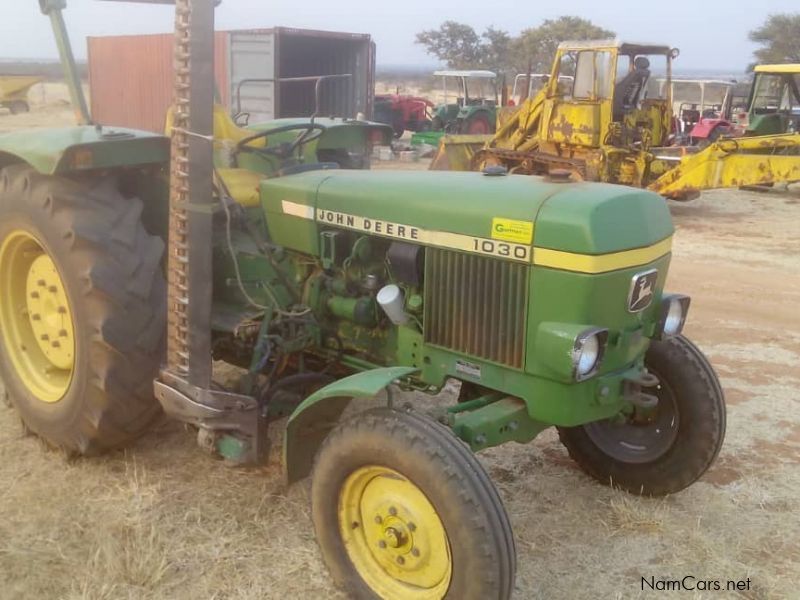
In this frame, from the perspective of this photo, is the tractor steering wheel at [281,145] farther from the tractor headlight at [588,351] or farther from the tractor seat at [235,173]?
the tractor headlight at [588,351]

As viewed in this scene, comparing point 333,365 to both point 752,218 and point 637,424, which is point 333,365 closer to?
point 637,424

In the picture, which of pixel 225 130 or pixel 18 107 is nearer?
pixel 225 130

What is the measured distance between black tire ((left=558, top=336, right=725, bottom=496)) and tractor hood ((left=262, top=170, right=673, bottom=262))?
70cm

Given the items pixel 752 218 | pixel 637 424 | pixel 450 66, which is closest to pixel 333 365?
pixel 637 424

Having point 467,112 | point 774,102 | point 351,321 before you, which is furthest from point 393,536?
point 467,112

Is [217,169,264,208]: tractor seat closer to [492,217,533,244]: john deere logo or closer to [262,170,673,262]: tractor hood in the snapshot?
[262,170,673,262]: tractor hood

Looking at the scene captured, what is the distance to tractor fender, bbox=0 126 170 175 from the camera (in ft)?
10.7

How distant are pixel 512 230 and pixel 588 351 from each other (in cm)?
48

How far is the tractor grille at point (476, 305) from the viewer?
9.47ft

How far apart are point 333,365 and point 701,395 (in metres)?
1.56

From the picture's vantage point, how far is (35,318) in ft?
12.4

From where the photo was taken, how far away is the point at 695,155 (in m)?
10.1

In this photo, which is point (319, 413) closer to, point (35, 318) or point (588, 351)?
point (588, 351)

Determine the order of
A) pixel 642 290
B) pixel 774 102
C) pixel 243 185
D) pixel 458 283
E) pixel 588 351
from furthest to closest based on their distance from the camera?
1. pixel 774 102
2. pixel 243 185
3. pixel 458 283
4. pixel 642 290
5. pixel 588 351
